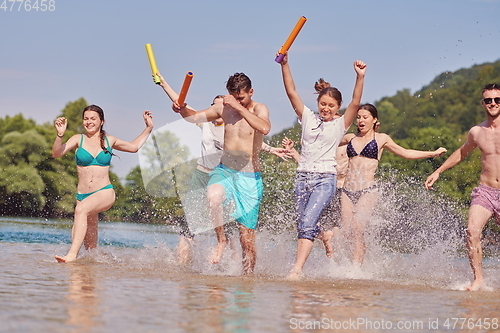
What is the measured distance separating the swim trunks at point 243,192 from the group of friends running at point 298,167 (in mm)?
10

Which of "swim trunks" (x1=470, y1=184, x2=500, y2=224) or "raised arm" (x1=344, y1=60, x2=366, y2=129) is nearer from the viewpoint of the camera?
"raised arm" (x1=344, y1=60, x2=366, y2=129)

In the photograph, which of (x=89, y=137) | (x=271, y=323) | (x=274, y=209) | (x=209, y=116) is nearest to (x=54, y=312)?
(x=271, y=323)

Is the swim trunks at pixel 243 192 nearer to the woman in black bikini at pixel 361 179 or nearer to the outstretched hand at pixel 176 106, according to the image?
the outstretched hand at pixel 176 106

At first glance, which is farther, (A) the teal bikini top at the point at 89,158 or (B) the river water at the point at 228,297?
(A) the teal bikini top at the point at 89,158

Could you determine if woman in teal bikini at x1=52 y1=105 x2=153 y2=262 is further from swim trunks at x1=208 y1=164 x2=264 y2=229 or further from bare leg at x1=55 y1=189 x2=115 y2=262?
swim trunks at x1=208 y1=164 x2=264 y2=229

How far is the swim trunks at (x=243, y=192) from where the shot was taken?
25.8 feet

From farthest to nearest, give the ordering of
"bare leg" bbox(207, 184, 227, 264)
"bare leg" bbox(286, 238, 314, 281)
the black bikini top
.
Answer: the black bikini top → "bare leg" bbox(207, 184, 227, 264) → "bare leg" bbox(286, 238, 314, 281)

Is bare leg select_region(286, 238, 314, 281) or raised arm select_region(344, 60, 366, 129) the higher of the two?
raised arm select_region(344, 60, 366, 129)

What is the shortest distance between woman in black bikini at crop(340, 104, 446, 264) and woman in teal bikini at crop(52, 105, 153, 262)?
2673 mm

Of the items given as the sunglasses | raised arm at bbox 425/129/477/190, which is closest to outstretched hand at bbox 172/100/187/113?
raised arm at bbox 425/129/477/190

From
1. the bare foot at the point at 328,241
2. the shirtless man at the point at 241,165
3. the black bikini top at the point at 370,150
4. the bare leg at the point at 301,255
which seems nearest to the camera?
the bare leg at the point at 301,255

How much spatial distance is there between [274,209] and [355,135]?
2142 millimetres

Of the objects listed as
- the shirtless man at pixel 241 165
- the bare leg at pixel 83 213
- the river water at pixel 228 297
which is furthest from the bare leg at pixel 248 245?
the bare leg at pixel 83 213

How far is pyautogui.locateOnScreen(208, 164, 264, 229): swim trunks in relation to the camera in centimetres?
787
